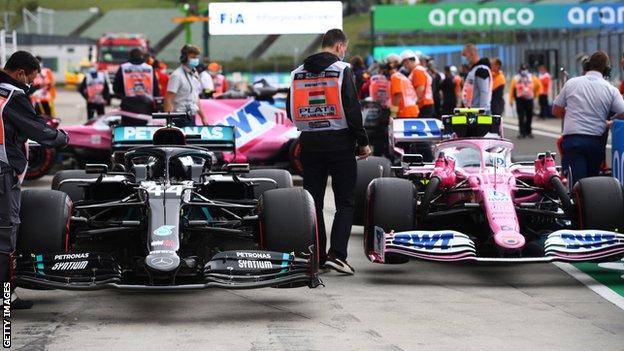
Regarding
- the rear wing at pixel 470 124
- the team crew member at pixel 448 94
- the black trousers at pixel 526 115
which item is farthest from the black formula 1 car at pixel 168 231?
the black trousers at pixel 526 115

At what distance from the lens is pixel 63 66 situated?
94.8 m

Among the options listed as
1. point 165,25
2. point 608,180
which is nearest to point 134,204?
point 608,180

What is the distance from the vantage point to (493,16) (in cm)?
4775

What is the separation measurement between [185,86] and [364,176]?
372cm

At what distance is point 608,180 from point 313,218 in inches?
107

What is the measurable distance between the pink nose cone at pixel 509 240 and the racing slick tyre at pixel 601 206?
0.82 m

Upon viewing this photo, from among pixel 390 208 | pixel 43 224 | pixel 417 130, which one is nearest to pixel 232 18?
pixel 417 130

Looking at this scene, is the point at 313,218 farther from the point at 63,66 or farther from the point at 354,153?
the point at 63,66

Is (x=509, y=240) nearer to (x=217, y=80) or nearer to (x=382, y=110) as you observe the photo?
(x=382, y=110)

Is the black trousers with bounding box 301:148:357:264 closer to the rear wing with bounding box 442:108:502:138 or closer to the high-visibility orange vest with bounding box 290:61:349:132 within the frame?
the high-visibility orange vest with bounding box 290:61:349:132

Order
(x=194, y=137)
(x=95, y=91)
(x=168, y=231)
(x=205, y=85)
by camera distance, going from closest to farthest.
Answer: (x=168, y=231)
(x=194, y=137)
(x=205, y=85)
(x=95, y=91)

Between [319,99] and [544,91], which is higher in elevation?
[544,91]

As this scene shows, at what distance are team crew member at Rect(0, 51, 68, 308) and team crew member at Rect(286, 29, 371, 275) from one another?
2.31m

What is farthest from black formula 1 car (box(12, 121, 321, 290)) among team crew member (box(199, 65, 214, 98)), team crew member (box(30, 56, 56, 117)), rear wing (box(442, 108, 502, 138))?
team crew member (box(30, 56, 56, 117))
